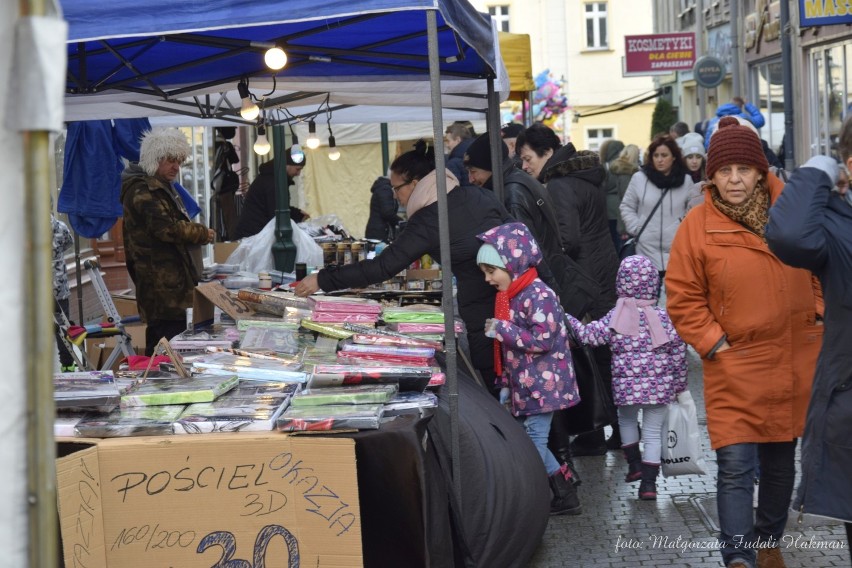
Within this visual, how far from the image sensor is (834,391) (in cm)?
357

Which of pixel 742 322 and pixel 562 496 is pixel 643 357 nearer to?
pixel 562 496

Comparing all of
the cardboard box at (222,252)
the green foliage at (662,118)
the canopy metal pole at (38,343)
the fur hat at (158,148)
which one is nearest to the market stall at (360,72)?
the fur hat at (158,148)

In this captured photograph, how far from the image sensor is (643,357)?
19.2 ft

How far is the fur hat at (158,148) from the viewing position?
744 cm

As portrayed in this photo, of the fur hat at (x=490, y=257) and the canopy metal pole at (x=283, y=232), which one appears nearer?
the fur hat at (x=490, y=257)

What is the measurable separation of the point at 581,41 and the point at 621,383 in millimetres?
47439

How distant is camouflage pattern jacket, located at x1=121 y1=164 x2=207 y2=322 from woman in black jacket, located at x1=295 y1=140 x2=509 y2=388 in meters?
1.86

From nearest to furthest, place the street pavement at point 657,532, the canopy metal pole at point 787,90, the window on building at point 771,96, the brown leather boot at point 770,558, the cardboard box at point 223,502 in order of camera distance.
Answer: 1. the cardboard box at point 223,502
2. the brown leather boot at point 770,558
3. the street pavement at point 657,532
4. the canopy metal pole at point 787,90
5. the window on building at point 771,96

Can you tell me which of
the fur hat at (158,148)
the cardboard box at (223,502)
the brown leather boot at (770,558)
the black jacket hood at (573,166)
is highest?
the fur hat at (158,148)

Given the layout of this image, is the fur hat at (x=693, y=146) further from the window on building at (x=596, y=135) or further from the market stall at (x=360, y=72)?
the window on building at (x=596, y=135)

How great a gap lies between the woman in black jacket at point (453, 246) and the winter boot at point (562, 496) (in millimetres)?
584

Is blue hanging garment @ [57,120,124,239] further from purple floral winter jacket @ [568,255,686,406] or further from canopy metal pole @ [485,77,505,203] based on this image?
purple floral winter jacket @ [568,255,686,406]

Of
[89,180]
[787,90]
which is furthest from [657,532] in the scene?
[787,90]

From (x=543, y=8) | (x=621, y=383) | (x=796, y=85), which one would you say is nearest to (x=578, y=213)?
(x=621, y=383)
